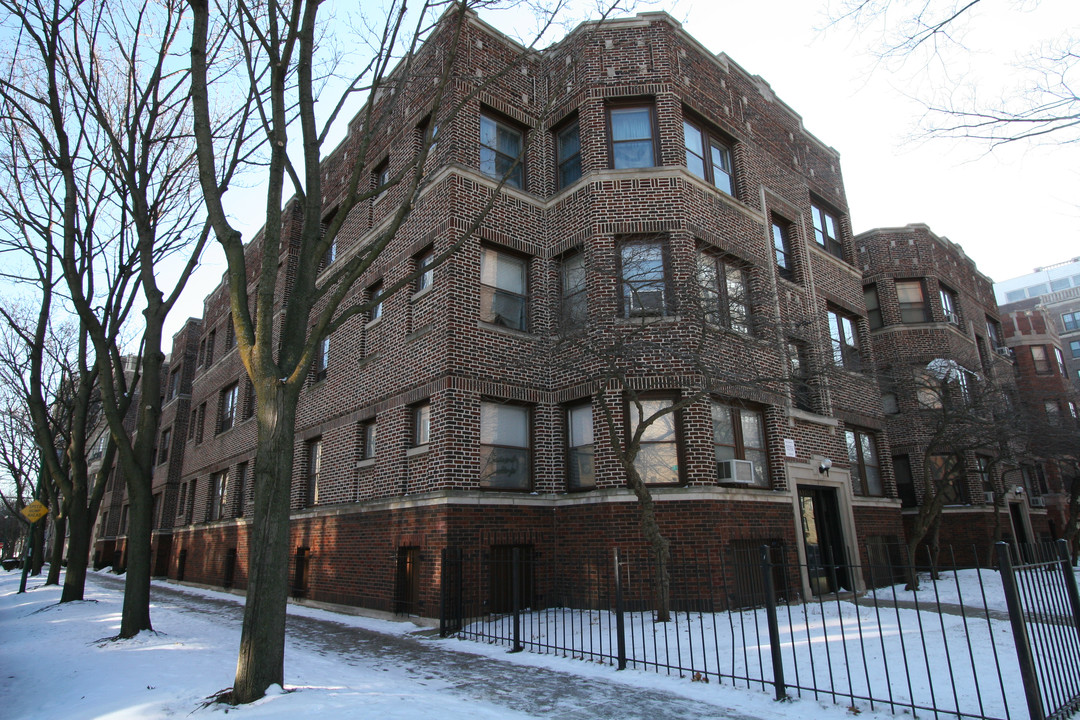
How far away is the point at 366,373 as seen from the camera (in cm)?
1513

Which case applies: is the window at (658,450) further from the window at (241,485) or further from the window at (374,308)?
the window at (241,485)

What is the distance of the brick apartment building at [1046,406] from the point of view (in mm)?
18688

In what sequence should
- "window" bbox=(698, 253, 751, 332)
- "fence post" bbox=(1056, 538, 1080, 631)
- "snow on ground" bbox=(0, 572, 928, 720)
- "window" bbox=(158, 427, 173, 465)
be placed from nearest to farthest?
"fence post" bbox=(1056, 538, 1080, 631) < "snow on ground" bbox=(0, 572, 928, 720) < "window" bbox=(698, 253, 751, 332) < "window" bbox=(158, 427, 173, 465)

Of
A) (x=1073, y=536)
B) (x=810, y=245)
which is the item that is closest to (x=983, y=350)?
(x=1073, y=536)

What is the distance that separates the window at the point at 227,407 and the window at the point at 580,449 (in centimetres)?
1544

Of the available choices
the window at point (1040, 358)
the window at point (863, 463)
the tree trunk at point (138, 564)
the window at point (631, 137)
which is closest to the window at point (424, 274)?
the window at point (631, 137)

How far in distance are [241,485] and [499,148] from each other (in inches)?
561

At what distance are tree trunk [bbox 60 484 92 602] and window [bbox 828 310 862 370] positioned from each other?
1876cm

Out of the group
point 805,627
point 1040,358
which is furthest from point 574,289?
point 1040,358

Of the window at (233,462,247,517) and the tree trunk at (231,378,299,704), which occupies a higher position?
the window at (233,462,247,517)

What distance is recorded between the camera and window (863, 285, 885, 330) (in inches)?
936

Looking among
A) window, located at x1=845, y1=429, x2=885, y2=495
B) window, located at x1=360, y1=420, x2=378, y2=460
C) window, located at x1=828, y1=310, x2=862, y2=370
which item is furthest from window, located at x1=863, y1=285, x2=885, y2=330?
window, located at x1=360, y1=420, x2=378, y2=460

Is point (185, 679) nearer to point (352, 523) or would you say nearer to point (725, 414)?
point (352, 523)

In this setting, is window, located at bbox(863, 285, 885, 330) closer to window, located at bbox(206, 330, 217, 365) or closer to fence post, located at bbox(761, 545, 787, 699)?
fence post, located at bbox(761, 545, 787, 699)
